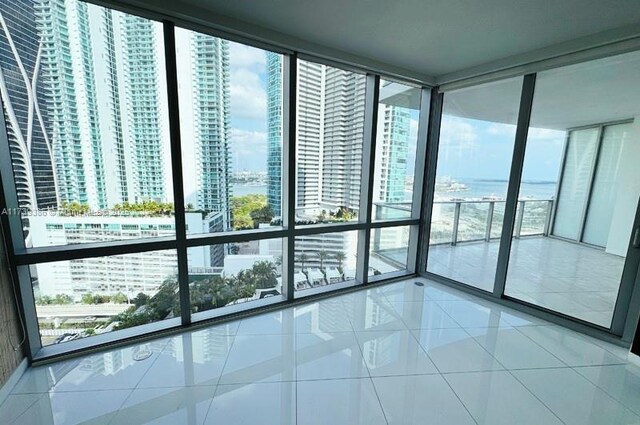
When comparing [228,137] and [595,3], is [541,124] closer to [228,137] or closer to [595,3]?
[595,3]

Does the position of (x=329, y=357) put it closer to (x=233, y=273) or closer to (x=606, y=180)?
(x=233, y=273)

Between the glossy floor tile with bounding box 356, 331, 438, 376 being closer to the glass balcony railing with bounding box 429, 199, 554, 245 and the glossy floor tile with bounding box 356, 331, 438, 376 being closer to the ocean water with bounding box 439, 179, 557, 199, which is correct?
the glass balcony railing with bounding box 429, 199, 554, 245

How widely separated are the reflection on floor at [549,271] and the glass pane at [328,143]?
170 centimetres

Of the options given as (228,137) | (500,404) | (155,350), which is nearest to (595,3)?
(500,404)

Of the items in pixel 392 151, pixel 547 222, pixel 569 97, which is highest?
pixel 569 97

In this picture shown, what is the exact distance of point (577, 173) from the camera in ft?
9.45

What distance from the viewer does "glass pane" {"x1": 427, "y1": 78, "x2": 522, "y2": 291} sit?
301 cm

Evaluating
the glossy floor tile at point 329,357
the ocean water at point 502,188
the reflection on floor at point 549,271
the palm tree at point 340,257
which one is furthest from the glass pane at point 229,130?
the reflection on floor at point 549,271

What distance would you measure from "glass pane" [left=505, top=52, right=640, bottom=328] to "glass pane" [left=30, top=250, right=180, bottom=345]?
3766 millimetres

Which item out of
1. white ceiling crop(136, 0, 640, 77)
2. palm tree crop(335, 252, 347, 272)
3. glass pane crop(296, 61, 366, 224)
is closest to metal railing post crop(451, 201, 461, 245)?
glass pane crop(296, 61, 366, 224)

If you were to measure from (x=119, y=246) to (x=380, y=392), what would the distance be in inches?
87.6

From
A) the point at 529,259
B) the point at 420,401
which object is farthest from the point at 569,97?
the point at 420,401

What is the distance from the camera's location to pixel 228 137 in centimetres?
237

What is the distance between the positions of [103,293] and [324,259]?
2142mm
